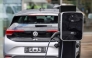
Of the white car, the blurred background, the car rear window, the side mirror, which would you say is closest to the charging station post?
the side mirror

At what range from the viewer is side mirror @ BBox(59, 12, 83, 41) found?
351cm

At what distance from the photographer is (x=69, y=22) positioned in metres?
3.52

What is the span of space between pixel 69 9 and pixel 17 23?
253 centimetres

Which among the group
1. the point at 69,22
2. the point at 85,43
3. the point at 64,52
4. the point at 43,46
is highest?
the point at 69,22

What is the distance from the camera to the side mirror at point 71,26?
138 inches

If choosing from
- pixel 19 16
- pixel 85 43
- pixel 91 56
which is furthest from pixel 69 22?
pixel 85 43

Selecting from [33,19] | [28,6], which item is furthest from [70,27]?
[28,6]

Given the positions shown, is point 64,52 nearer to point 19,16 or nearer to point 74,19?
point 74,19

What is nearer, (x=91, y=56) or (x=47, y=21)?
(x=47, y=21)

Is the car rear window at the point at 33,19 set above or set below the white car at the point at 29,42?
above

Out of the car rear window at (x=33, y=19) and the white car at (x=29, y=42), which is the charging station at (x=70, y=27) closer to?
the white car at (x=29, y=42)

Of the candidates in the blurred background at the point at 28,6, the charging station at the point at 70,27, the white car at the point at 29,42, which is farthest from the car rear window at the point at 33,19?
the blurred background at the point at 28,6

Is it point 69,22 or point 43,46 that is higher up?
point 69,22

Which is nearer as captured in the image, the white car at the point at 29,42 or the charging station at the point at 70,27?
the charging station at the point at 70,27
